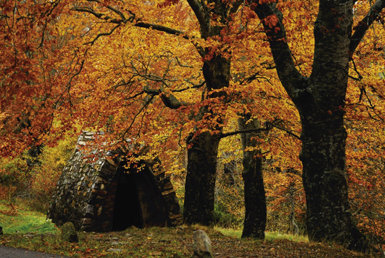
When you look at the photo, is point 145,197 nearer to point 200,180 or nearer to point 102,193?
point 102,193

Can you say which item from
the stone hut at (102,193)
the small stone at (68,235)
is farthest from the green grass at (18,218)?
the small stone at (68,235)

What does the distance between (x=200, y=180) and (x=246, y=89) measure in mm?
2998

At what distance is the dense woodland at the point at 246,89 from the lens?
19.8ft

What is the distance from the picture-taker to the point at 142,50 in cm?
1156

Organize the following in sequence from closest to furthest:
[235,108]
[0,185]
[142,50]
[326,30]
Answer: [326,30] → [235,108] → [142,50] → [0,185]

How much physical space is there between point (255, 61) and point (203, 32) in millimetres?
2182

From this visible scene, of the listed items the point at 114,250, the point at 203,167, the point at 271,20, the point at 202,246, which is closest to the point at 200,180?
the point at 203,167

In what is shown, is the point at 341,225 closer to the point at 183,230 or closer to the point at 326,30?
the point at 326,30

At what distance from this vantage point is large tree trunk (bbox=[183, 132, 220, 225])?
9836 mm

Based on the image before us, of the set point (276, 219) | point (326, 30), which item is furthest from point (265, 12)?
point (276, 219)

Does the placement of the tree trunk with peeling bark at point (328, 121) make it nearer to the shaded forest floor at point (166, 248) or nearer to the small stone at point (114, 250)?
the shaded forest floor at point (166, 248)

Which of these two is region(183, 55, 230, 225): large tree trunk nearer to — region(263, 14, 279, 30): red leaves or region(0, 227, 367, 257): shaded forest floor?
region(0, 227, 367, 257): shaded forest floor

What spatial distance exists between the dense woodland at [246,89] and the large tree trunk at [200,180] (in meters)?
0.03

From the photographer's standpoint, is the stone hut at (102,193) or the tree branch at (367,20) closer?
the tree branch at (367,20)
